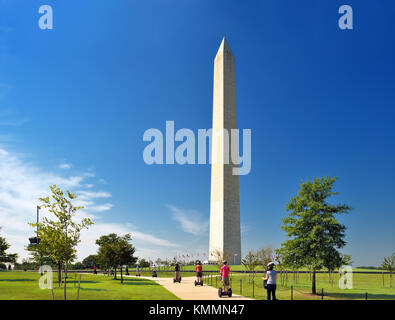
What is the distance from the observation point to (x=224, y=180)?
80.7 meters

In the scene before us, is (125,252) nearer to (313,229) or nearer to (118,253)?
(118,253)

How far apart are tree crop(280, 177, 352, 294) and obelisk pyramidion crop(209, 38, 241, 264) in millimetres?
49334

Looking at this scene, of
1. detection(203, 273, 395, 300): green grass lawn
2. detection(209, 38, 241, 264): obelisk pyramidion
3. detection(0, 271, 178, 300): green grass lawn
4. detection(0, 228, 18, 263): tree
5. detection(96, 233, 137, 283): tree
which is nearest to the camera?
detection(0, 271, 178, 300): green grass lawn

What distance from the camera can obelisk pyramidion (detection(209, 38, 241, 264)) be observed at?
266 ft

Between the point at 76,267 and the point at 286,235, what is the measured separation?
72.0 meters

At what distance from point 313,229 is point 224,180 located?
170 feet

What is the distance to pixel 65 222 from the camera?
2173 cm

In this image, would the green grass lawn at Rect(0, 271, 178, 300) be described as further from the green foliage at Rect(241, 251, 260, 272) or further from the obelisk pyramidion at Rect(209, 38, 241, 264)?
the obelisk pyramidion at Rect(209, 38, 241, 264)

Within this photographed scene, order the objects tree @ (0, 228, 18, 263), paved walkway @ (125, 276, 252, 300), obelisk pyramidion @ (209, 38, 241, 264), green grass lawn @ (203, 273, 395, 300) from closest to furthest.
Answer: paved walkway @ (125, 276, 252, 300) < green grass lawn @ (203, 273, 395, 300) < tree @ (0, 228, 18, 263) < obelisk pyramidion @ (209, 38, 241, 264)

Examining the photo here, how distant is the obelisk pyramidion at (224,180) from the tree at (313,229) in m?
49.3

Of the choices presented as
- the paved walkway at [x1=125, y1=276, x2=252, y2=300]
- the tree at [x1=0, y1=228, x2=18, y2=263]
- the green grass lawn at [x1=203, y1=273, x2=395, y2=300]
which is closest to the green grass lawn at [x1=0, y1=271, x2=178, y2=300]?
the paved walkway at [x1=125, y1=276, x2=252, y2=300]

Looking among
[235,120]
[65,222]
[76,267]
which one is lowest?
[76,267]
